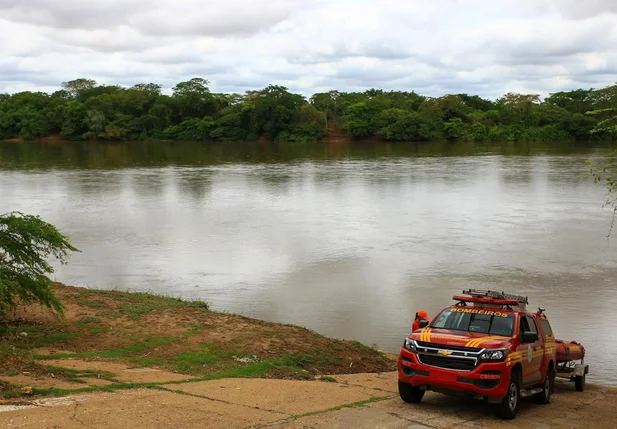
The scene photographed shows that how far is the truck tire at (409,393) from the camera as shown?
420 inches

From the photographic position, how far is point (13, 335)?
14.2m

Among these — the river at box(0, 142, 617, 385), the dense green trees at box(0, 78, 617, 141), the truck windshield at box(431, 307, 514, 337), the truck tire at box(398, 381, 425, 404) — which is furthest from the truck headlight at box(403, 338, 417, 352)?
the dense green trees at box(0, 78, 617, 141)

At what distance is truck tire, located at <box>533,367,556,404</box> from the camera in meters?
12.1

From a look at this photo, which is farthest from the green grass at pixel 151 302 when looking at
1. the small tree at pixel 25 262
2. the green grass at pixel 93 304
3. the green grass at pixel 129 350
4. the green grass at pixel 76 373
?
the green grass at pixel 76 373

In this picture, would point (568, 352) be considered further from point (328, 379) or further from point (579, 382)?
point (328, 379)

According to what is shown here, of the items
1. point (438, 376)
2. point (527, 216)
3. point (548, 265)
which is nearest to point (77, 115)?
point (527, 216)

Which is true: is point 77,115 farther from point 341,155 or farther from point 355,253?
point 355,253

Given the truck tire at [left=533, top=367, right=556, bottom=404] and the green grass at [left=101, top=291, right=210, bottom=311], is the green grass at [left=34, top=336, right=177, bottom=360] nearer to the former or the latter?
the green grass at [left=101, top=291, right=210, bottom=311]

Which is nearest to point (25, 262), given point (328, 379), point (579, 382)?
point (328, 379)

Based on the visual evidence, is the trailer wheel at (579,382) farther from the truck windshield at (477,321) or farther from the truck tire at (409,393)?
the truck tire at (409,393)

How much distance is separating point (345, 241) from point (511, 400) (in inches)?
766

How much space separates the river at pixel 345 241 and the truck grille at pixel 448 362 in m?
6.40

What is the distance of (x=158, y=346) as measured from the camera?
13.9 meters

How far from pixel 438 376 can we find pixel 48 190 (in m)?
41.5
